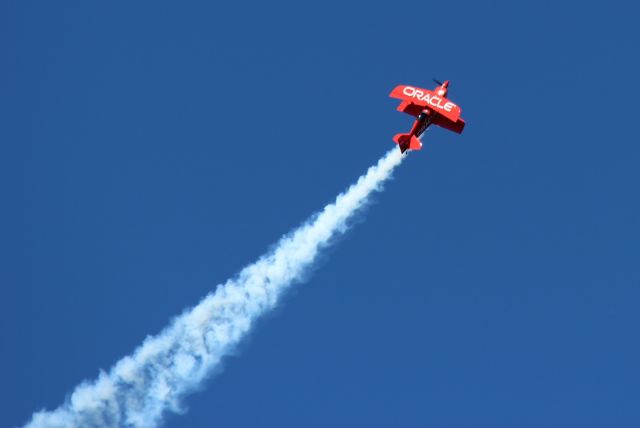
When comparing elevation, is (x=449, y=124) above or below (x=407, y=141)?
above

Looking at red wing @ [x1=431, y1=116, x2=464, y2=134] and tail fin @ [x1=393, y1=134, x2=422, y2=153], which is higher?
red wing @ [x1=431, y1=116, x2=464, y2=134]

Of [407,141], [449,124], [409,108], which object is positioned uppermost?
[449,124]

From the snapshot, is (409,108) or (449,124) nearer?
(409,108)

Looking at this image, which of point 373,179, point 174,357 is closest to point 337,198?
point 373,179

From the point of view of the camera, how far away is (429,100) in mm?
166125

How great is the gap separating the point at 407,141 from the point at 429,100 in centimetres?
292

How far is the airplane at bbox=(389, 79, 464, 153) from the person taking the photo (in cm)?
16588

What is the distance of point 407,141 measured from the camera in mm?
166250

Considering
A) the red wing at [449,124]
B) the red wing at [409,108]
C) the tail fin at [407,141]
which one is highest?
the red wing at [449,124]

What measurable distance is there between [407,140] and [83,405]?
2712 cm

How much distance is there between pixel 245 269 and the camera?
17162 cm

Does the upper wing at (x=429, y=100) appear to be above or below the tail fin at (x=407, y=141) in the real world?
above

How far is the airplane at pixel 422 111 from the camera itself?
165875mm

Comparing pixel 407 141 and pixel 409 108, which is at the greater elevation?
pixel 409 108
